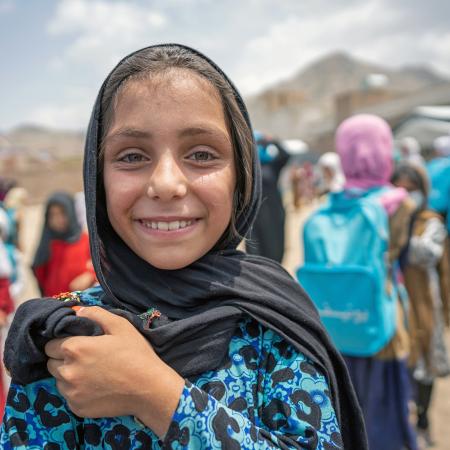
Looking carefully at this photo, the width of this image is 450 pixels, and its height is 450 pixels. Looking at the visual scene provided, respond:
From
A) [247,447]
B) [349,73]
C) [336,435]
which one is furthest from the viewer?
[349,73]

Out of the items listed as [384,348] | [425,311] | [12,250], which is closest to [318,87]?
[12,250]

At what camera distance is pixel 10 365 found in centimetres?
88

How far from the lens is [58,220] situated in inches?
163

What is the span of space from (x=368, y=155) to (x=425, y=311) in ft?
4.07

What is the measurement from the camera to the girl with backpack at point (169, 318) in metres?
0.81

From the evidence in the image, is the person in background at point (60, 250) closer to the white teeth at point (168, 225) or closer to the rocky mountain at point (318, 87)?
the white teeth at point (168, 225)

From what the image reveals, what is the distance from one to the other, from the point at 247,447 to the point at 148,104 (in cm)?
65

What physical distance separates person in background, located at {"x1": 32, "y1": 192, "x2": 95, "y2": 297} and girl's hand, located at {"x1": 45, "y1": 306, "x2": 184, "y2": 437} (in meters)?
3.12

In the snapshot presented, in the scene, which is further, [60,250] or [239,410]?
[60,250]

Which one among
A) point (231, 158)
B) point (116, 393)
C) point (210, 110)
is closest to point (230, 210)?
point (231, 158)

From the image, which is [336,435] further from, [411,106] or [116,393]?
[411,106]

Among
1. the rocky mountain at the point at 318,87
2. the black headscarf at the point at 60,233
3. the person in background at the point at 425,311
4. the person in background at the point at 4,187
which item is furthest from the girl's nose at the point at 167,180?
Answer: the rocky mountain at the point at 318,87

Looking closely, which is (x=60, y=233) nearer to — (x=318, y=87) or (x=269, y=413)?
(x=269, y=413)

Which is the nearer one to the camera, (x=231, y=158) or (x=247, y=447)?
(x=247, y=447)
